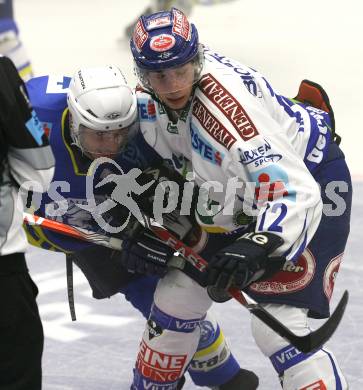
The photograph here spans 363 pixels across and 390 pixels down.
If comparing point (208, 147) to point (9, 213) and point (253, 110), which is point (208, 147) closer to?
point (253, 110)

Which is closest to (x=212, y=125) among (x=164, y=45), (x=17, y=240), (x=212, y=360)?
(x=164, y=45)

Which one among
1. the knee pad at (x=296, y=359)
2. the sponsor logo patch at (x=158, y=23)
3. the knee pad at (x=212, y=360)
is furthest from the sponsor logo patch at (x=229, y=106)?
the knee pad at (x=212, y=360)

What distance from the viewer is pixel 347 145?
7.26 metres

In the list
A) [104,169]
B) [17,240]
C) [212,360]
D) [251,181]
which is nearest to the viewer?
[17,240]

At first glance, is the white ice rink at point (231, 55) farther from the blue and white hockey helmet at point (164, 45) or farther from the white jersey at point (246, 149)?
the blue and white hockey helmet at point (164, 45)

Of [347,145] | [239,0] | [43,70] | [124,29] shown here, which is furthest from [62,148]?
[239,0]

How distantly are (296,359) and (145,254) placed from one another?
0.63 meters

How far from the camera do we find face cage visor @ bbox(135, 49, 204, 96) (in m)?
3.38

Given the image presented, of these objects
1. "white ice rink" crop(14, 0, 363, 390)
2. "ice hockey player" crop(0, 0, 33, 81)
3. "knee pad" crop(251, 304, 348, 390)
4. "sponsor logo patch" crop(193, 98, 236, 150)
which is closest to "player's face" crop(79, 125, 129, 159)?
"sponsor logo patch" crop(193, 98, 236, 150)

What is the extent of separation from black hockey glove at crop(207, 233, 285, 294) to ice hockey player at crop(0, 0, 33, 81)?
5.32 m

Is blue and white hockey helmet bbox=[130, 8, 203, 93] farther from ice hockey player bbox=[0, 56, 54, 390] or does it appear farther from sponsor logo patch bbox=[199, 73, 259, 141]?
ice hockey player bbox=[0, 56, 54, 390]

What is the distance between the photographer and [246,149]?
3254mm

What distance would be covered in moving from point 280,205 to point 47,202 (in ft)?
3.58

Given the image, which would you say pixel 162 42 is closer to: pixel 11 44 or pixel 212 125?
pixel 212 125
